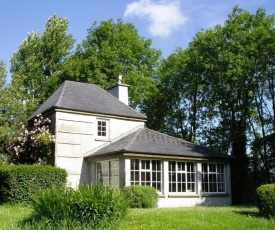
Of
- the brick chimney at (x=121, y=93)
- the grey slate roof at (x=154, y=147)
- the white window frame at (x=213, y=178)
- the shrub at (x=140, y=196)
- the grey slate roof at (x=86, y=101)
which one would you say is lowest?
the shrub at (x=140, y=196)

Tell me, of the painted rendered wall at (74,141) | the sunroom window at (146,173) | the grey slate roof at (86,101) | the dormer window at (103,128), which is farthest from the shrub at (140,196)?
the grey slate roof at (86,101)

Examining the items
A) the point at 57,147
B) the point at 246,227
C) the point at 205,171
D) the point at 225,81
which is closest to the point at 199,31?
the point at 225,81

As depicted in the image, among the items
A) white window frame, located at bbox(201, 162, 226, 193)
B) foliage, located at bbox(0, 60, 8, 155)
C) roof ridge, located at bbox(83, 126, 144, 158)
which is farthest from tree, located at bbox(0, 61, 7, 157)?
white window frame, located at bbox(201, 162, 226, 193)

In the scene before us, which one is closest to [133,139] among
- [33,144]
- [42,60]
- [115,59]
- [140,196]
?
[140,196]

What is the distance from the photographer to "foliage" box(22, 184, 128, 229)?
11016 mm

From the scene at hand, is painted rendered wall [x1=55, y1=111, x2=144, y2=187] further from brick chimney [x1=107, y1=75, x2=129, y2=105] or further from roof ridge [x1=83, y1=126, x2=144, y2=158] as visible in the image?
brick chimney [x1=107, y1=75, x2=129, y2=105]

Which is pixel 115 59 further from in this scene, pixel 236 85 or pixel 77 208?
pixel 77 208

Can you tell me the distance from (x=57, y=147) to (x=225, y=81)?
14255 millimetres

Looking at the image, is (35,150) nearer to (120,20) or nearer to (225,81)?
(225,81)

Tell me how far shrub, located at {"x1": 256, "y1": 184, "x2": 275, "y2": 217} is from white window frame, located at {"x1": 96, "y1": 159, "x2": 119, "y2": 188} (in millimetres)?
8859

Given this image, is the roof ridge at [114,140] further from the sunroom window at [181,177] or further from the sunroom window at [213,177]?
the sunroom window at [213,177]

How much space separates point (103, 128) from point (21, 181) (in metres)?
7.28

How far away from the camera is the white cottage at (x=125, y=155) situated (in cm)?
2153

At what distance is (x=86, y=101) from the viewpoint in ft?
83.1
